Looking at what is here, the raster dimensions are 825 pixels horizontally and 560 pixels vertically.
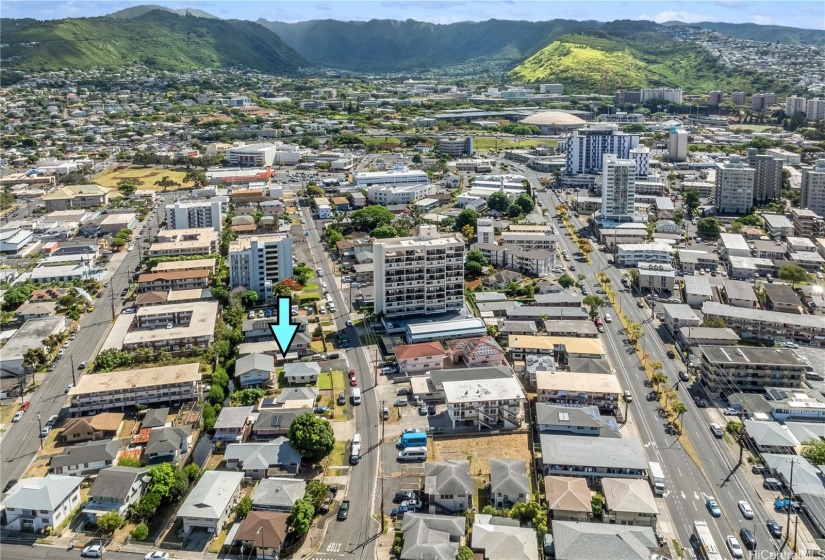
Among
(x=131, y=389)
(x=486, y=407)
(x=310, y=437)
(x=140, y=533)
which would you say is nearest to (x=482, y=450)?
(x=486, y=407)

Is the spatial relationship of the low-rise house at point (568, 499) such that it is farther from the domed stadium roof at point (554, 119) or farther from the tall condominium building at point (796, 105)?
the tall condominium building at point (796, 105)

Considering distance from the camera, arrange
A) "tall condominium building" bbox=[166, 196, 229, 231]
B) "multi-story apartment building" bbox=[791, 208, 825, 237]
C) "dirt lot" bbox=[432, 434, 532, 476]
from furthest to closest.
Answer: "tall condominium building" bbox=[166, 196, 229, 231] → "multi-story apartment building" bbox=[791, 208, 825, 237] → "dirt lot" bbox=[432, 434, 532, 476]

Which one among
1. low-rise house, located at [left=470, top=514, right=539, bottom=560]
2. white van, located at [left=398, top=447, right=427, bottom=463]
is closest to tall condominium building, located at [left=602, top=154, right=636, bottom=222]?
white van, located at [left=398, top=447, right=427, bottom=463]

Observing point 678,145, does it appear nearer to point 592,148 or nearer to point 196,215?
point 592,148

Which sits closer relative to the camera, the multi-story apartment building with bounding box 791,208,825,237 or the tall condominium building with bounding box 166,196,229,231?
the multi-story apartment building with bounding box 791,208,825,237

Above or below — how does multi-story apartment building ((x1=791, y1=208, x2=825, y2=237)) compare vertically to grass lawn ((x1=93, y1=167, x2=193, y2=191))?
below

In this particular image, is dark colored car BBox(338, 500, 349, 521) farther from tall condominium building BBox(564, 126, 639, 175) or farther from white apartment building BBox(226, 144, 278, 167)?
white apartment building BBox(226, 144, 278, 167)
